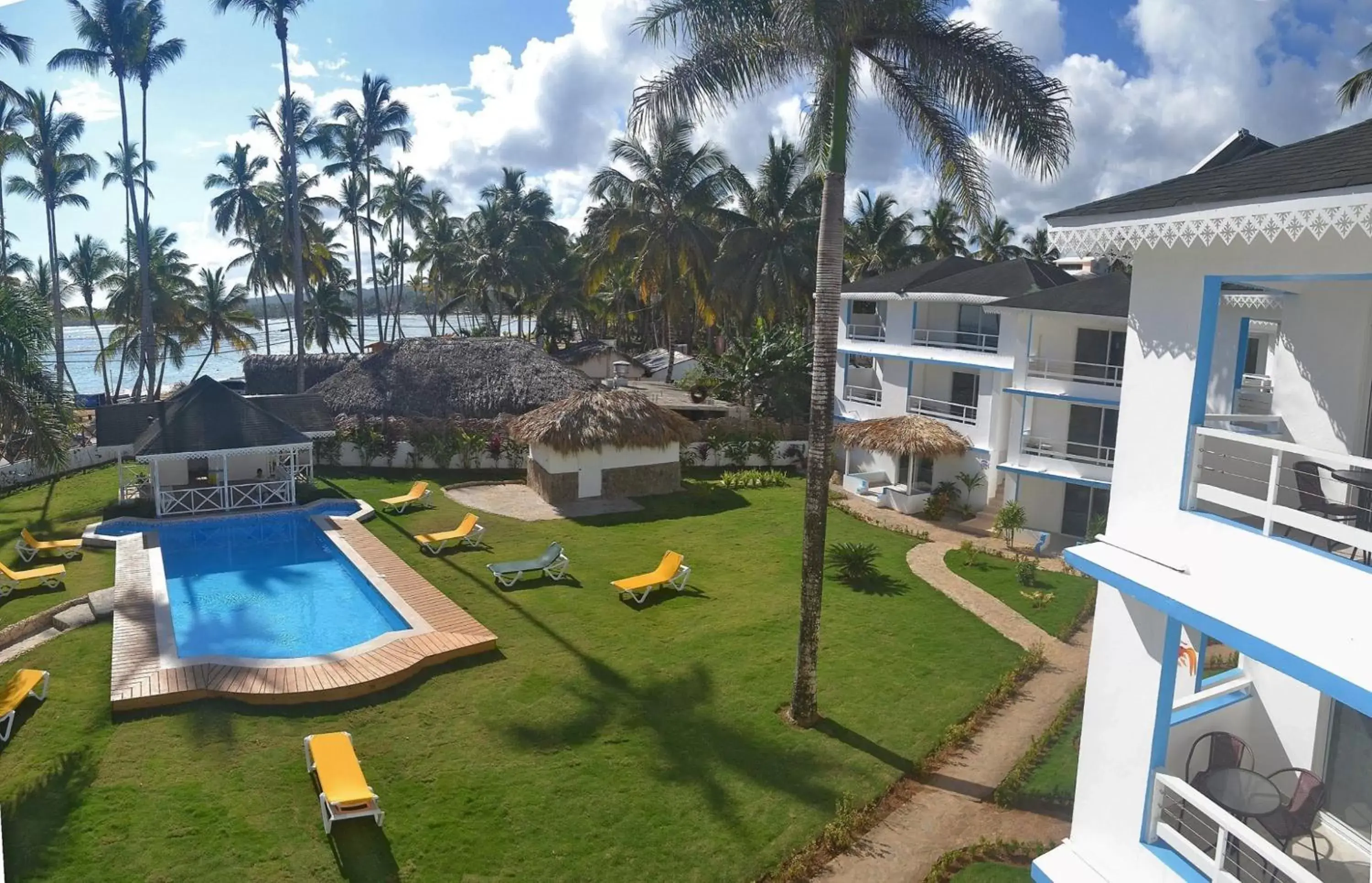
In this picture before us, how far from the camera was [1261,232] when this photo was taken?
5.36m

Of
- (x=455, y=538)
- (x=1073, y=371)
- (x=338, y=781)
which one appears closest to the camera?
(x=338, y=781)

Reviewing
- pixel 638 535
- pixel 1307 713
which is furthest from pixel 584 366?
Answer: pixel 1307 713

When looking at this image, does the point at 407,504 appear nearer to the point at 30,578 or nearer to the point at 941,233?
the point at 30,578

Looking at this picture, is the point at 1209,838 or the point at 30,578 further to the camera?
the point at 30,578

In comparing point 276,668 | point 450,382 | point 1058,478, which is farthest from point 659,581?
point 450,382

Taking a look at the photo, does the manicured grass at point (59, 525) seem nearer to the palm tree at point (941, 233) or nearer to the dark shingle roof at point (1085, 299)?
the dark shingle roof at point (1085, 299)

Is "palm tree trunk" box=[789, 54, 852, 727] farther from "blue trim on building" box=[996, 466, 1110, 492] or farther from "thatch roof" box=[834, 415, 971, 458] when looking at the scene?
"thatch roof" box=[834, 415, 971, 458]

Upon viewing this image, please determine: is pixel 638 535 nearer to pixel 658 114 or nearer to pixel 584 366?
pixel 658 114

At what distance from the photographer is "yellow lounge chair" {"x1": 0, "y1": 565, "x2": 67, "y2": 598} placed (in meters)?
16.6

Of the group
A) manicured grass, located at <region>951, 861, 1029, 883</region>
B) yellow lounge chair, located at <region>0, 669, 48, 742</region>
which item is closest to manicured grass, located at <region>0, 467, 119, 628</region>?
yellow lounge chair, located at <region>0, 669, 48, 742</region>

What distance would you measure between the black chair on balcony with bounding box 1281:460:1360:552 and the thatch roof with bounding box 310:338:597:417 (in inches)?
1127

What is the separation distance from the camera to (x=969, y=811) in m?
10.5

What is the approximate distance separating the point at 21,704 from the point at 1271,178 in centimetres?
1515

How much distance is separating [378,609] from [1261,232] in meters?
15.8
